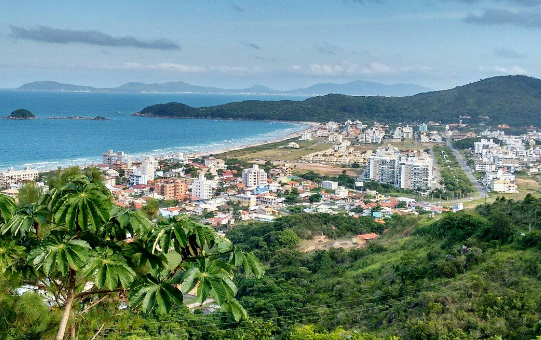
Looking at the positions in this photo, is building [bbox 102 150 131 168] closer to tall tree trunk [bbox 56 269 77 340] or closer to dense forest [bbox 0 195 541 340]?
dense forest [bbox 0 195 541 340]

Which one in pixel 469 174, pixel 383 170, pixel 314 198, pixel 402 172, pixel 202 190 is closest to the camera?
pixel 314 198

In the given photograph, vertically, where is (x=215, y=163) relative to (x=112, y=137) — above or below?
below

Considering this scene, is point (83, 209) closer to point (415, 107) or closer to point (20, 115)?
point (20, 115)

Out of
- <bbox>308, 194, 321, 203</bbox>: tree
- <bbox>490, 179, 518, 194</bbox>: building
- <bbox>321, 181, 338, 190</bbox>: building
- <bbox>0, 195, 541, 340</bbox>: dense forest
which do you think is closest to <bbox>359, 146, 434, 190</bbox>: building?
<bbox>490, 179, 518, 194</bbox>: building

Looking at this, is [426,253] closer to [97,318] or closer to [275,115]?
[97,318]

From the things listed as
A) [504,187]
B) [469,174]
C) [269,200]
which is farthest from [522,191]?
[269,200]

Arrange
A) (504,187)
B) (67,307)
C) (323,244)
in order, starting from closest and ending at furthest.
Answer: (67,307), (323,244), (504,187)
